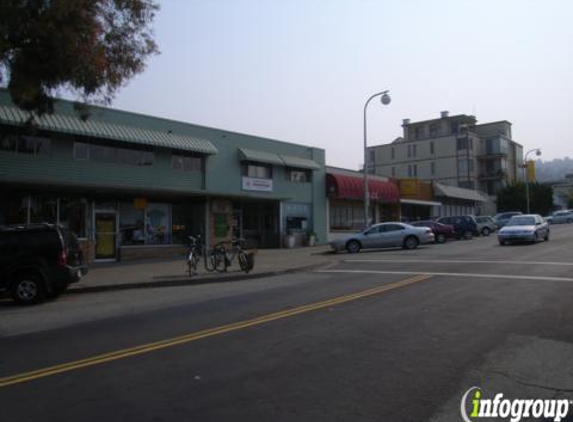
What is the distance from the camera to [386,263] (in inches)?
771

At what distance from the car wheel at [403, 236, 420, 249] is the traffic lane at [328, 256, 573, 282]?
7.03 metres

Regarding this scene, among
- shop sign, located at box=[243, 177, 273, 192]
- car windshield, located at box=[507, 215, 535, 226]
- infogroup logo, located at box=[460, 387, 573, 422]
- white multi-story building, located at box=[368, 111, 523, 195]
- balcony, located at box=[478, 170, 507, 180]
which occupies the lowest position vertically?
infogroup logo, located at box=[460, 387, 573, 422]

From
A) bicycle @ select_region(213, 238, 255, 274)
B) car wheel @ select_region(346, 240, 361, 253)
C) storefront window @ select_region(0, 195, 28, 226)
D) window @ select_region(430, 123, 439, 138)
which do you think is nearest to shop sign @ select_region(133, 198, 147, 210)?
storefront window @ select_region(0, 195, 28, 226)

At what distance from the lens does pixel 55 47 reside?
12.8m

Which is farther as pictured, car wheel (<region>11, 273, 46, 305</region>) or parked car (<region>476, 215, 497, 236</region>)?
parked car (<region>476, 215, 497, 236</region>)

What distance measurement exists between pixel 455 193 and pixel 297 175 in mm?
27454

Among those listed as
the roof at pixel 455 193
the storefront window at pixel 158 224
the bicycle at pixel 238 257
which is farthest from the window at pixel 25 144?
the roof at pixel 455 193

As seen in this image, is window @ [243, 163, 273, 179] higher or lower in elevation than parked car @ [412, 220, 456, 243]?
higher

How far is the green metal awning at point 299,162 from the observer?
108 ft

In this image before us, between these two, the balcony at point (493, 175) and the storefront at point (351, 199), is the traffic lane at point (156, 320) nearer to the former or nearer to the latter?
the storefront at point (351, 199)

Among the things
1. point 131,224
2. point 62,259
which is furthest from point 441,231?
point 62,259

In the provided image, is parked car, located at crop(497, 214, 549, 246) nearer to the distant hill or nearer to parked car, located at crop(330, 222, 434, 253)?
parked car, located at crop(330, 222, 434, 253)

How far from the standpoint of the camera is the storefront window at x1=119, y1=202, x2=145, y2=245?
24406mm

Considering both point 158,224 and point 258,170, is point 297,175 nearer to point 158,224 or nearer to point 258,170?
point 258,170
